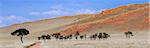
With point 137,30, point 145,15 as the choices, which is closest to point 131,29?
point 137,30

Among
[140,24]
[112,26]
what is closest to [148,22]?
[140,24]

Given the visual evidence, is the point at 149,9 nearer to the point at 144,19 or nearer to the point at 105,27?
the point at 144,19

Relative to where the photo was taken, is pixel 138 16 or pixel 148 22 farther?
pixel 138 16

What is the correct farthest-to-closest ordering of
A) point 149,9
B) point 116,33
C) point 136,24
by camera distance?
point 149,9 → point 136,24 → point 116,33

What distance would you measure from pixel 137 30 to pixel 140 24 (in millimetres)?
9543

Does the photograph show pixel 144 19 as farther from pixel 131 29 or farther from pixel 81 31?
pixel 81 31

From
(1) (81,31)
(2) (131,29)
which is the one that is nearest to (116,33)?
(2) (131,29)

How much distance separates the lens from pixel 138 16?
198125 mm

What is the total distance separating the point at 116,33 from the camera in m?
176

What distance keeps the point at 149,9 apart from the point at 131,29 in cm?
2267

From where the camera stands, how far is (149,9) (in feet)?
652

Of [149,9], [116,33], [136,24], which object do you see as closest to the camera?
[116,33]

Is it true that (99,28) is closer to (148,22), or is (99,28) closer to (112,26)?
(112,26)

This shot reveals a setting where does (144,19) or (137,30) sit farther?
(144,19)
